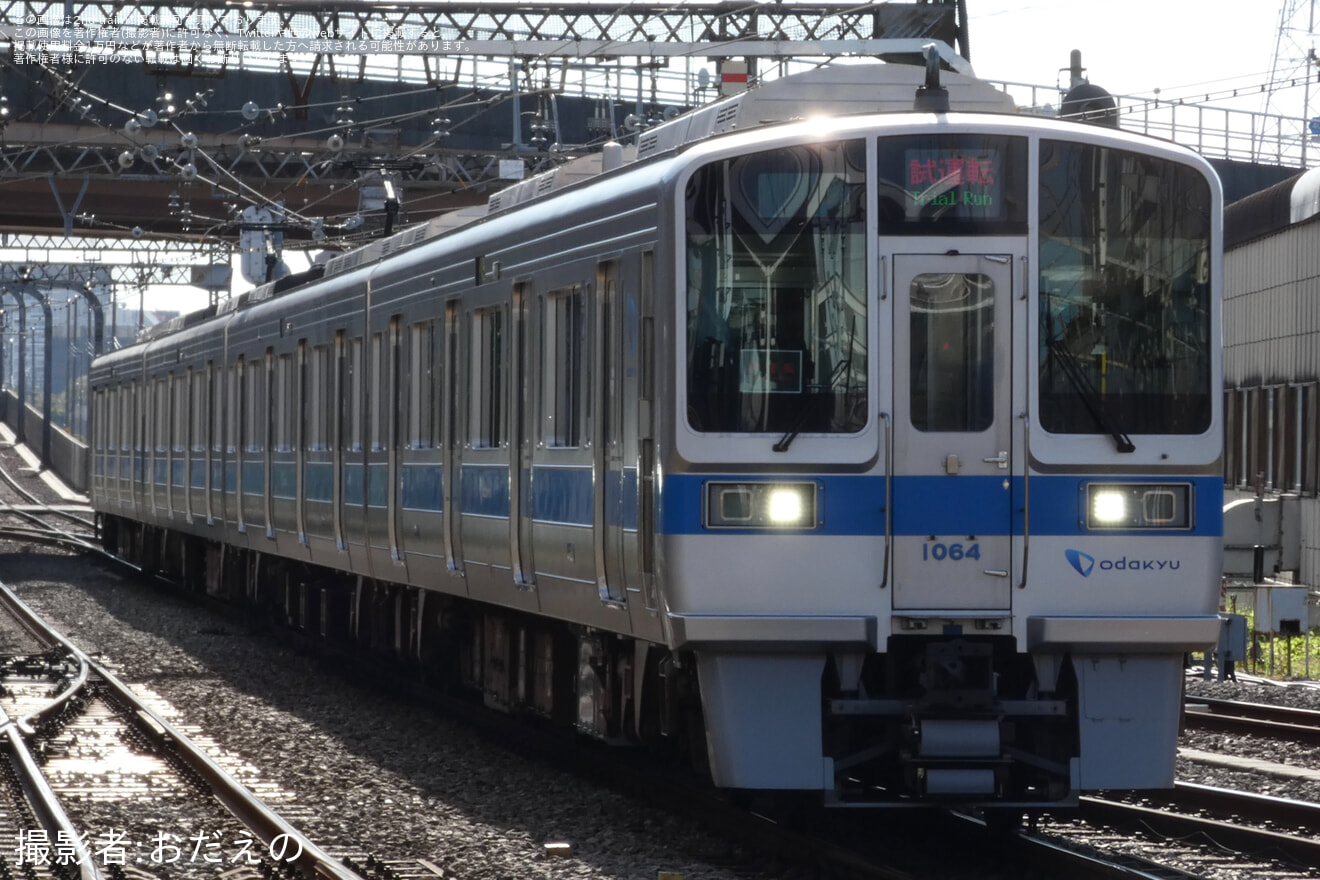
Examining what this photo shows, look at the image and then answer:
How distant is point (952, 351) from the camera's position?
8.41 metres

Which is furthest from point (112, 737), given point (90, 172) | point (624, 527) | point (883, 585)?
point (90, 172)

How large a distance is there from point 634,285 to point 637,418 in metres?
0.56

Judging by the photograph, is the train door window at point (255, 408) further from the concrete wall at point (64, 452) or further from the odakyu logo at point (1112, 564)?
the concrete wall at point (64, 452)

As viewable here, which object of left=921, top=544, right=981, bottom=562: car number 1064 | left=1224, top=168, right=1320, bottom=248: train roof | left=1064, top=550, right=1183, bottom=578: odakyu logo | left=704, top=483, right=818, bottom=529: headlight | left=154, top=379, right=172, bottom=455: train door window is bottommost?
left=1064, top=550, right=1183, bottom=578: odakyu logo

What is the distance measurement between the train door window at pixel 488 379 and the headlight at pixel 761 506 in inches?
130

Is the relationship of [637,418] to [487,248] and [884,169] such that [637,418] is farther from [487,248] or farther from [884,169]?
[487,248]

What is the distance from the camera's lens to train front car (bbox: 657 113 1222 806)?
8.30 metres

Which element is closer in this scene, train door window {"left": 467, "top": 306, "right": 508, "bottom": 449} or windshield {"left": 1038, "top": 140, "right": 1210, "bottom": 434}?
windshield {"left": 1038, "top": 140, "right": 1210, "bottom": 434}

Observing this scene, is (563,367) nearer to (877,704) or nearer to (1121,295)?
(877,704)

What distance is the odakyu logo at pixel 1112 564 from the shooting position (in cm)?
840

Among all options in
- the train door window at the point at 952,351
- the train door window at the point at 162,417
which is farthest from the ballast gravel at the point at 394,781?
the train door window at the point at 162,417

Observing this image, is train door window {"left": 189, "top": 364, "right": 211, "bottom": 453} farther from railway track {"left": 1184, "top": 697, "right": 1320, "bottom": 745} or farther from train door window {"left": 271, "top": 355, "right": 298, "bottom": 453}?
railway track {"left": 1184, "top": 697, "right": 1320, "bottom": 745}

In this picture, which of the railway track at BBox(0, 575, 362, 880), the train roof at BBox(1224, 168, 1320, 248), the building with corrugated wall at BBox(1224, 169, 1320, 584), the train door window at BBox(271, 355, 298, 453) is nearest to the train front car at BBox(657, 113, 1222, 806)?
the railway track at BBox(0, 575, 362, 880)

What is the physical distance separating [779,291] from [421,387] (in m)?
5.35
